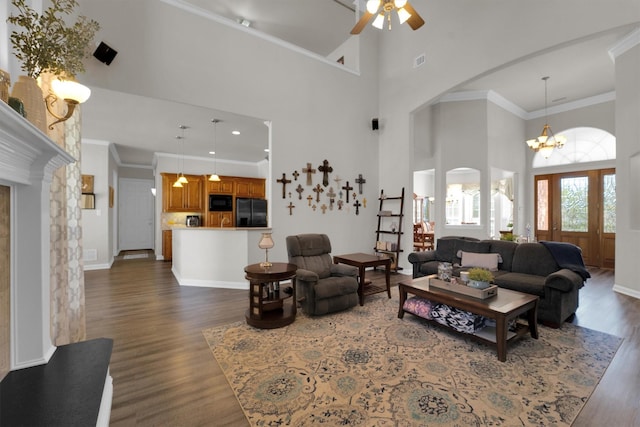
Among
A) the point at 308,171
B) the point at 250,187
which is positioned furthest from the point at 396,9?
the point at 250,187

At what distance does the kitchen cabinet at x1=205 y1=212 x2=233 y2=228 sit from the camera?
779 cm

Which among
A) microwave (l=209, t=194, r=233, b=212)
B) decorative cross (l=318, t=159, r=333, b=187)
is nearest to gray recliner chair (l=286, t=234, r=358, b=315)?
decorative cross (l=318, t=159, r=333, b=187)

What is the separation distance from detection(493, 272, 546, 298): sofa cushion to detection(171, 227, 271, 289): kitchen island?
3.35 metres

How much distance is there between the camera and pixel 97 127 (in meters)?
5.16

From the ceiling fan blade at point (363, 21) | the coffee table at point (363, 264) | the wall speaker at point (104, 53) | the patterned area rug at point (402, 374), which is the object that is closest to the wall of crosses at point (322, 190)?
the coffee table at point (363, 264)

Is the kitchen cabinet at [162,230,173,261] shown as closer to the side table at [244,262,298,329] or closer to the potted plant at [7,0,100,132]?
the side table at [244,262,298,329]

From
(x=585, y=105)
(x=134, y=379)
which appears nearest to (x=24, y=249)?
(x=134, y=379)

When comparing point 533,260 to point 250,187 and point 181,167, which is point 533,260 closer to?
point 250,187

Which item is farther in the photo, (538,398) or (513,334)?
(513,334)

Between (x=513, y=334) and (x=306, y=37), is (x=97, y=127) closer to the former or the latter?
(x=306, y=37)

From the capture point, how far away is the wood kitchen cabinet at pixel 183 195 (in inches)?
291

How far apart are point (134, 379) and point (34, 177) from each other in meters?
1.54

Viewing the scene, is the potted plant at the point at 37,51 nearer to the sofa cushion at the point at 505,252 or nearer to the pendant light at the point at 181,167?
the pendant light at the point at 181,167

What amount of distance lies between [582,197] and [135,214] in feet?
40.6
